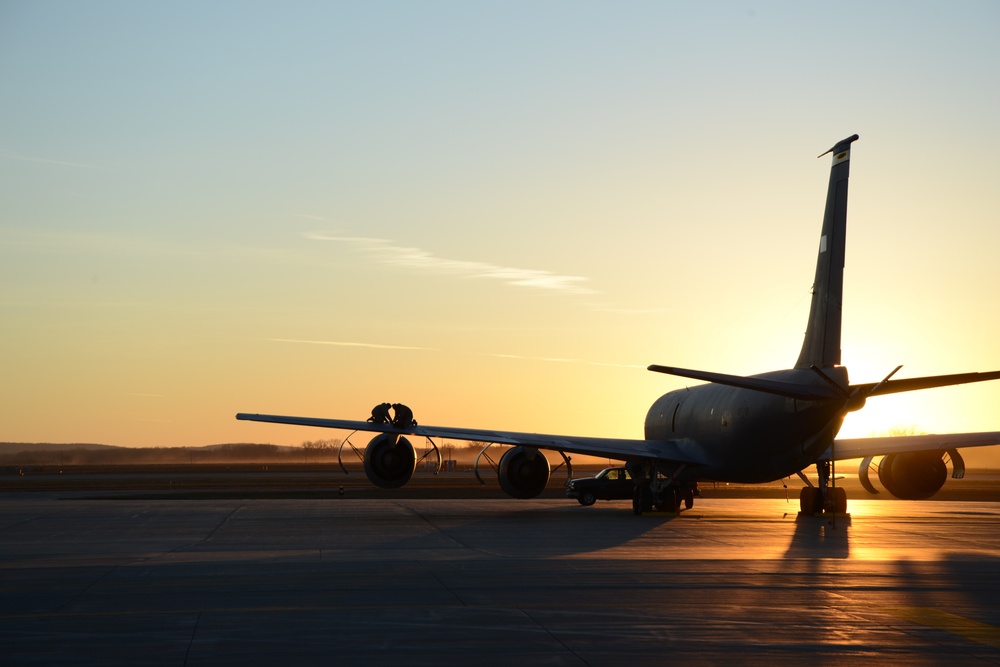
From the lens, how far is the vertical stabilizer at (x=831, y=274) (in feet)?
95.7

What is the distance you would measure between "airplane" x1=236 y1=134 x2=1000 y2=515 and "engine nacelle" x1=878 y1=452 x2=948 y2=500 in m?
0.03

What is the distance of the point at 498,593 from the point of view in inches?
624

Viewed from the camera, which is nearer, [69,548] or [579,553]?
[579,553]

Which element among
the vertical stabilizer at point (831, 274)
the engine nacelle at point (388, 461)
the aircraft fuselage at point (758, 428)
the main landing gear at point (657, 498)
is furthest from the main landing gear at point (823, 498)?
the engine nacelle at point (388, 461)

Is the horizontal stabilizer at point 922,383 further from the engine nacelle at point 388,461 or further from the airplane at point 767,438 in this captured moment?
the engine nacelle at point 388,461

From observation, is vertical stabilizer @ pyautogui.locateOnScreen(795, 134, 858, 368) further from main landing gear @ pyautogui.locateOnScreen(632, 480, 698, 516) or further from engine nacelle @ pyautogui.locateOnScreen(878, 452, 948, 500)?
main landing gear @ pyautogui.locateOnScreen(632, 480, 698, 516)

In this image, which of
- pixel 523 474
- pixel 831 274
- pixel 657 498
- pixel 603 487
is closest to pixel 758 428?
pixel 831 274

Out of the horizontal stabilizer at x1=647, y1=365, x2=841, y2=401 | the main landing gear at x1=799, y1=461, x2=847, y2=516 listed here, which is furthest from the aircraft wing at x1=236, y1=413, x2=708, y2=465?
the horizontal stabilizer at x1=647, y1=365, x2=841, y2=401

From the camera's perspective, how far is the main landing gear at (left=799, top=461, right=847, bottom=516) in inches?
1348

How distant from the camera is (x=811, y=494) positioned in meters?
35.2

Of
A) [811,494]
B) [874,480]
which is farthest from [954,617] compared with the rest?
[874,480]

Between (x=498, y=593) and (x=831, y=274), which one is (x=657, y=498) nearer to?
(x=831, y=274)

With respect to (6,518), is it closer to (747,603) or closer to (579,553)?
(579,553)

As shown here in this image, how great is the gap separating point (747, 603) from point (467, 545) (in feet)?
33.1
